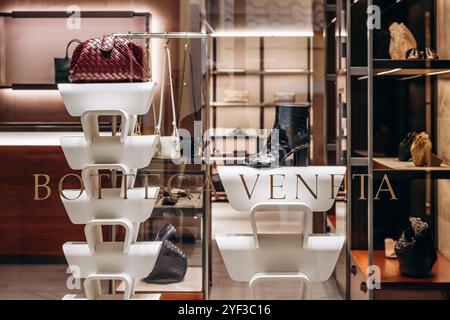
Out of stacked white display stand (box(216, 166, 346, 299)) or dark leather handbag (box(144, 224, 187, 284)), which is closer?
stacked white display stand (box(216, 166, 346, 299))

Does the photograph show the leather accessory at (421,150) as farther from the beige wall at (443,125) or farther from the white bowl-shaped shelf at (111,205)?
the white bowl-shaped shelf at (111,205)

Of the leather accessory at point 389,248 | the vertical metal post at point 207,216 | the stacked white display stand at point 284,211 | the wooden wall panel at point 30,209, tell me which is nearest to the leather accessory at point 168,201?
the vertical metal post at point 207,216

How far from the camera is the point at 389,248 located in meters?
3.08

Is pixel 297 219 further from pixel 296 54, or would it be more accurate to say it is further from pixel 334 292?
pixel 296 54

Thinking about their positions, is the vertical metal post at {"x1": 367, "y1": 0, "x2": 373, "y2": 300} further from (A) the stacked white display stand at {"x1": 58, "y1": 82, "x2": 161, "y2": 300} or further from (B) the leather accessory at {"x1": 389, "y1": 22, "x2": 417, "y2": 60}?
(A) the stacked white display stand at {"x1": 58, "y1": 82, "x2": 161, "y2": 300}

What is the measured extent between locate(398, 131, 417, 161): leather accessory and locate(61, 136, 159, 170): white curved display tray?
104 cm

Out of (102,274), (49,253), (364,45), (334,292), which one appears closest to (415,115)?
(364,45)

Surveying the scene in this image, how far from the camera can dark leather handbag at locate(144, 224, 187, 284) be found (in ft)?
9.84

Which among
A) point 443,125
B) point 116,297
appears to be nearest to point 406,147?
point 443,125

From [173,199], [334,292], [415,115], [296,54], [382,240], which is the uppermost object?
[296,54]

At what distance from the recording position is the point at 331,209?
2.89 m

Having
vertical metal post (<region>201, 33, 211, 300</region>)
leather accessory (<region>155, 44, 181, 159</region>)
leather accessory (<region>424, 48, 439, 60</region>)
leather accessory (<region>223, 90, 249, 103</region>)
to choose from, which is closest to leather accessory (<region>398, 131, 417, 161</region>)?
leather accessory (<region>424, 48, 439, 60</region>)

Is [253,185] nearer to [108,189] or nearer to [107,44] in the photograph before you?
[108,189]

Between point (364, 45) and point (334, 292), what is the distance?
3.48 feet
